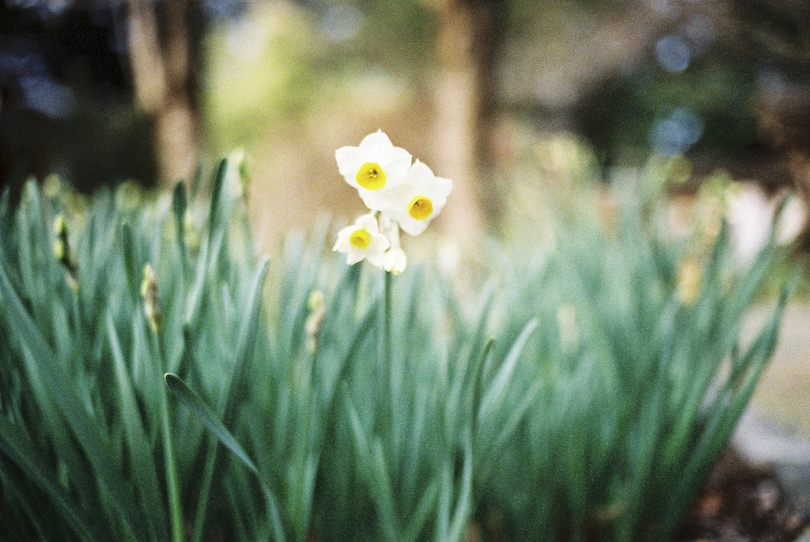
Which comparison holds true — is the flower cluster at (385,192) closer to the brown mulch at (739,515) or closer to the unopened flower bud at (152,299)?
the unopened flower bud at (152,299)

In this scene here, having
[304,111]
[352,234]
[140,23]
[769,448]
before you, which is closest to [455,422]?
[352,234]

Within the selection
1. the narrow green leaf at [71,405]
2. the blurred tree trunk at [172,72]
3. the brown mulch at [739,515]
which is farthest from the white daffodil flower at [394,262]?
the blurred tree trunk at [172,72]

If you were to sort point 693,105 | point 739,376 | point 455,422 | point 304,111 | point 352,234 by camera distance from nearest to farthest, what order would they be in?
point 352,234 < point 455,422 < point 739,376 < point 304,111 < point 693,105

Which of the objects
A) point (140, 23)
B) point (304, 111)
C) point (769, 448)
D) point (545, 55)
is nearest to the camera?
point (769, 448)

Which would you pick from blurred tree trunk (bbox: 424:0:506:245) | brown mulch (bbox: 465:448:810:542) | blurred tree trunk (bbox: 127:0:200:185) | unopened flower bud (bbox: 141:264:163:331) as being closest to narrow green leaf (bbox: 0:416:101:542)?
unopened flower bud (bbox: 141:264:163:331)

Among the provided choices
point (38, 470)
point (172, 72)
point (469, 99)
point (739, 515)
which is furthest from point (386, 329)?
point (172, 72)

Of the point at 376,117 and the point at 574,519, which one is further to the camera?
the point at 376,117

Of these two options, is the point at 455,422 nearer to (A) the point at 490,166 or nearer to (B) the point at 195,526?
(B) the point at 195,526
